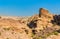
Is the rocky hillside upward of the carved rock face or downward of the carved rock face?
downward

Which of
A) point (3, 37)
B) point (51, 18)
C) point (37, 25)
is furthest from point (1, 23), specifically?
point (51, 18)

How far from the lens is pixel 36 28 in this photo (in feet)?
117

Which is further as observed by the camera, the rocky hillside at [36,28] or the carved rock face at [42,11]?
the carved rock face at [42,11]

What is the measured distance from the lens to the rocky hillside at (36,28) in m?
31.4

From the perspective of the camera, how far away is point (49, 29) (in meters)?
34.8

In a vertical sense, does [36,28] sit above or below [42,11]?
below

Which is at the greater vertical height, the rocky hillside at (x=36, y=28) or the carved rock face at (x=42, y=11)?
the carved rock face at (x=42, y=11)

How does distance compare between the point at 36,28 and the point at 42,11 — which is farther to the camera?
the point at 42,11

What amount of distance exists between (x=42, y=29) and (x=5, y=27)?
250 inches

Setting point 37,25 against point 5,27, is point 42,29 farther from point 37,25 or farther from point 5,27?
point 5,27

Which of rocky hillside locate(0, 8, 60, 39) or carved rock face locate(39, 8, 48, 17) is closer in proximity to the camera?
rocky hillside locate(0, 8, 60, 39)

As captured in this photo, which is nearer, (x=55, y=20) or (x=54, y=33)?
(x=54, y=33)

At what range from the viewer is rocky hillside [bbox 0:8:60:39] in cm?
3141

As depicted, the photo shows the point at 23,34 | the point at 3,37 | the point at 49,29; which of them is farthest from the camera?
the point at 49,29
